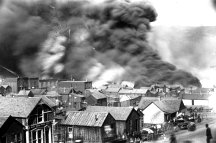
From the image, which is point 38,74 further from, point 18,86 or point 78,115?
point 78,115

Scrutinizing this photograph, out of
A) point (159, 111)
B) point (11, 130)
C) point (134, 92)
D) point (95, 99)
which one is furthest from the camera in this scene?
point (134, 92)

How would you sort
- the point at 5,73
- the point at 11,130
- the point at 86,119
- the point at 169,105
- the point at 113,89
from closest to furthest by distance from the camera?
the point at 11,130, the point at 86,119, the point at 169,105, the point at 113,89, the point at 5,73

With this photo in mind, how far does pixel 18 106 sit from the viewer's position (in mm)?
24562

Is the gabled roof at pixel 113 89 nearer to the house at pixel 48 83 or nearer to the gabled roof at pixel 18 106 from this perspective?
the house at pixel 48 83

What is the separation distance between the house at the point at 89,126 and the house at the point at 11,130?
19.3 feet

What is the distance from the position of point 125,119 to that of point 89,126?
4.60 m

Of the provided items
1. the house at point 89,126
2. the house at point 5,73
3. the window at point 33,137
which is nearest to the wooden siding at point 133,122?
the house at point 89,126

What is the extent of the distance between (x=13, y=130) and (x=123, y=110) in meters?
12.7

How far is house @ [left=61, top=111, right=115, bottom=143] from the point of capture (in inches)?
1075

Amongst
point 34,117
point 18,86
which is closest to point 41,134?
point 34,117

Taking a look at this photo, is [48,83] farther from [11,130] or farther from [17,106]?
[11,130]

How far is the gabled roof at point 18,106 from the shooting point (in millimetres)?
23959

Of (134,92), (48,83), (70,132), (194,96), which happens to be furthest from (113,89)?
(70,132)

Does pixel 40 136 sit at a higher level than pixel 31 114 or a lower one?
lower
